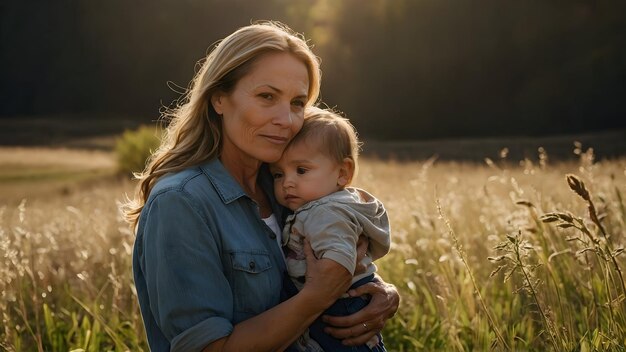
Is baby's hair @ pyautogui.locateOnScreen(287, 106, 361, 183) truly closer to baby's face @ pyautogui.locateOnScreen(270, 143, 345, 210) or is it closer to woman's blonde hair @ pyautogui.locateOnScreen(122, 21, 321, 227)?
baby's face @ pyautogui.locateOnScreen(270, 143, 345, 210)

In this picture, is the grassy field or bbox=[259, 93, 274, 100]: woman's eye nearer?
bbox=[259, 93, 274, 100]: woman's eye

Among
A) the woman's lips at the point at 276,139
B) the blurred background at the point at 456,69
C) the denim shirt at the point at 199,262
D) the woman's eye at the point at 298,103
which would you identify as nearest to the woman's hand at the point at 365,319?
the denim shirt at the point at 199,262

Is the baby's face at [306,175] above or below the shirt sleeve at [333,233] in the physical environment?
above

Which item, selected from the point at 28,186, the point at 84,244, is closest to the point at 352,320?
the point at 84,244

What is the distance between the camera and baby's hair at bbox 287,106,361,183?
2.89 m

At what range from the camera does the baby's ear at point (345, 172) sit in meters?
2.93

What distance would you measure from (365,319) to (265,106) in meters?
0.92

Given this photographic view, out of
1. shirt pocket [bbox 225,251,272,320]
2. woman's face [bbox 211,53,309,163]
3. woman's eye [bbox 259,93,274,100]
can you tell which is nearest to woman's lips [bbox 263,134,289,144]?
woman's face [bbox 211,53,309,163]

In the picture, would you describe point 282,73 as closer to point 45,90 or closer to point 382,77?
point 382,77

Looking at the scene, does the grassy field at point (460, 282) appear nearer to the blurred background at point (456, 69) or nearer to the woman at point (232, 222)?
the woman at point (232, 222)

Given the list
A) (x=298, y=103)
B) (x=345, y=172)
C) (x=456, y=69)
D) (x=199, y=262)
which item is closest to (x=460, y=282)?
(x=345, y=172)

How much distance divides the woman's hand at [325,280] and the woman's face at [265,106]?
0.53 metres

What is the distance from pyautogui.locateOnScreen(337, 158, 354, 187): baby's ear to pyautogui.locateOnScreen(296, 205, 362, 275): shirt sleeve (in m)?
0.27

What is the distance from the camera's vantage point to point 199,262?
233cm
